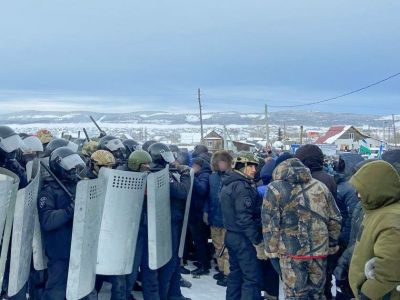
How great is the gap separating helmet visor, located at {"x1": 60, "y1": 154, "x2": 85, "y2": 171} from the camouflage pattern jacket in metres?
1.93

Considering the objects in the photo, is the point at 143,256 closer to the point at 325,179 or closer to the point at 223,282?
the point at 223,282

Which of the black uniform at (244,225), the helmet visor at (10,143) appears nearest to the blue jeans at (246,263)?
the black uniform at (244,225)

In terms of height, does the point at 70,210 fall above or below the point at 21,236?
above

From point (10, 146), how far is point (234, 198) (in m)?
2.42

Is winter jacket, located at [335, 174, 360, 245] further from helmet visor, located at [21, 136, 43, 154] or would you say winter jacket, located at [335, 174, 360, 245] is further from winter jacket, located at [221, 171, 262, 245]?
helmet visor, located at [21, 136, 43, 154]

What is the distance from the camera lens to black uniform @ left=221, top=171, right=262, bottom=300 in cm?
571

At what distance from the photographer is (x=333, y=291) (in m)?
7.14

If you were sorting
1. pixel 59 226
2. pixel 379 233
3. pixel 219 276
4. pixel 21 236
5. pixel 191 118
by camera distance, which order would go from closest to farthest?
pixel 379 233 < pixel 21 236 < pixel 59 226 < pixel 219 276 < pixel 191 118

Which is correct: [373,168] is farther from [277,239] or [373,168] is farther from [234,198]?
[234,198]

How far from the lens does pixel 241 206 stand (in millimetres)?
5715

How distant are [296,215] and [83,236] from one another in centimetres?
204

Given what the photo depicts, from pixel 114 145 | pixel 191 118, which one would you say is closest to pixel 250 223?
pixel 114 145

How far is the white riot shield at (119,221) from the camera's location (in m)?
5.54

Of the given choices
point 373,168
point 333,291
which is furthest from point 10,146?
point 333,291
